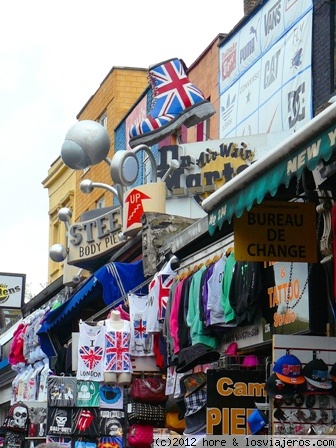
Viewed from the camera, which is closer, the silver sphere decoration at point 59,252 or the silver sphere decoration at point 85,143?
the silver sphere decoration at point 85,143

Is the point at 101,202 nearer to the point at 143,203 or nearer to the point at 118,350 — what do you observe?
the point at 143,203

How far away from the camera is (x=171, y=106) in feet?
77.6

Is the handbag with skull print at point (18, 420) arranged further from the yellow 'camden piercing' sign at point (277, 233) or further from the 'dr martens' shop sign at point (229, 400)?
the yellow 'camden piercing' sign at point (277, 233)

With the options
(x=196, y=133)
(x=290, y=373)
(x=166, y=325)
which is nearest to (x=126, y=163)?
(x=166, y=325)

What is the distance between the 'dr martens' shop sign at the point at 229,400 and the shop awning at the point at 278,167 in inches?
90.4

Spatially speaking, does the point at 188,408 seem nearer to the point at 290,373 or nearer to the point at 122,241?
the point at 290,373

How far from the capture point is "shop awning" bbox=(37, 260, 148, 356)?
63.1ft

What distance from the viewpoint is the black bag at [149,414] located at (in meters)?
17.2

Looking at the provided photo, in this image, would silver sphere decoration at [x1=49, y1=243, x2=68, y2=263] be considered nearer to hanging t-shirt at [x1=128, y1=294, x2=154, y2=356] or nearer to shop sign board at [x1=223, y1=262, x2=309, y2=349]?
hanging t-shirt at [x1=128, y1=294, x2=154, y2=356]

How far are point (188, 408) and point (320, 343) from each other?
355 cm

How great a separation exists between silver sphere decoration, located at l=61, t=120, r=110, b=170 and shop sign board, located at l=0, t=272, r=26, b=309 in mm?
24230

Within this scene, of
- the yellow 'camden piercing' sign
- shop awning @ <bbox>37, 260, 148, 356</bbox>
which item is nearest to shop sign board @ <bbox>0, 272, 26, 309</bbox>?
shop awning @ <bbox>37, 260, 148, 356</bbox>

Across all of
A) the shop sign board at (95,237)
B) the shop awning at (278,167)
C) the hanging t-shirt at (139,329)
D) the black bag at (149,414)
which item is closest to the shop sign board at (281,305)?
the shop awning at (278,167)

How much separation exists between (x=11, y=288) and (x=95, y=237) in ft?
71.3
